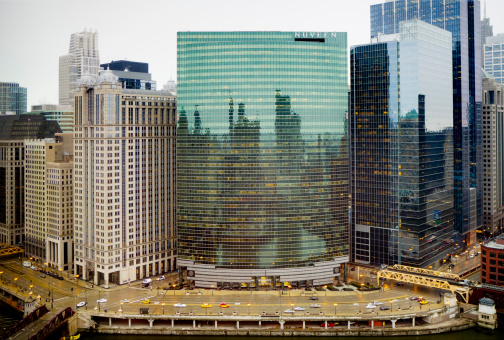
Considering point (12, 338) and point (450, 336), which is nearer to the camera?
point (12, 338)

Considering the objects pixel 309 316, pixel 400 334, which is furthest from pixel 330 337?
pixel 400 334

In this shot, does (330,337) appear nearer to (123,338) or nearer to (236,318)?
(236,318)

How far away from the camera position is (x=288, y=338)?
650ft

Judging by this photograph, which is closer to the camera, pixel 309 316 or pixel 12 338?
pixel 12 338

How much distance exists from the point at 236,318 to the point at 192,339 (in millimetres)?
16599

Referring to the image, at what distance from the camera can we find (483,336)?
197875 mm

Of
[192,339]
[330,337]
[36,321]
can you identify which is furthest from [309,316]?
[36,321]

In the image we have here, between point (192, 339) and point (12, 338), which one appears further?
point (192, 339)

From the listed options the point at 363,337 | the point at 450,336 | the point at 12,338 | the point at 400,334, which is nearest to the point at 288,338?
the point at 363,337

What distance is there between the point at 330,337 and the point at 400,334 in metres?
24.4

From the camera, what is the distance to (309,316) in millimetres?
199625

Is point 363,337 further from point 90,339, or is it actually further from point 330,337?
point 90,339

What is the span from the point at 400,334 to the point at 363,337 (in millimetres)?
13183

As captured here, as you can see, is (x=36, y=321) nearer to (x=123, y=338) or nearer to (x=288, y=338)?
(x=123, y=338)
